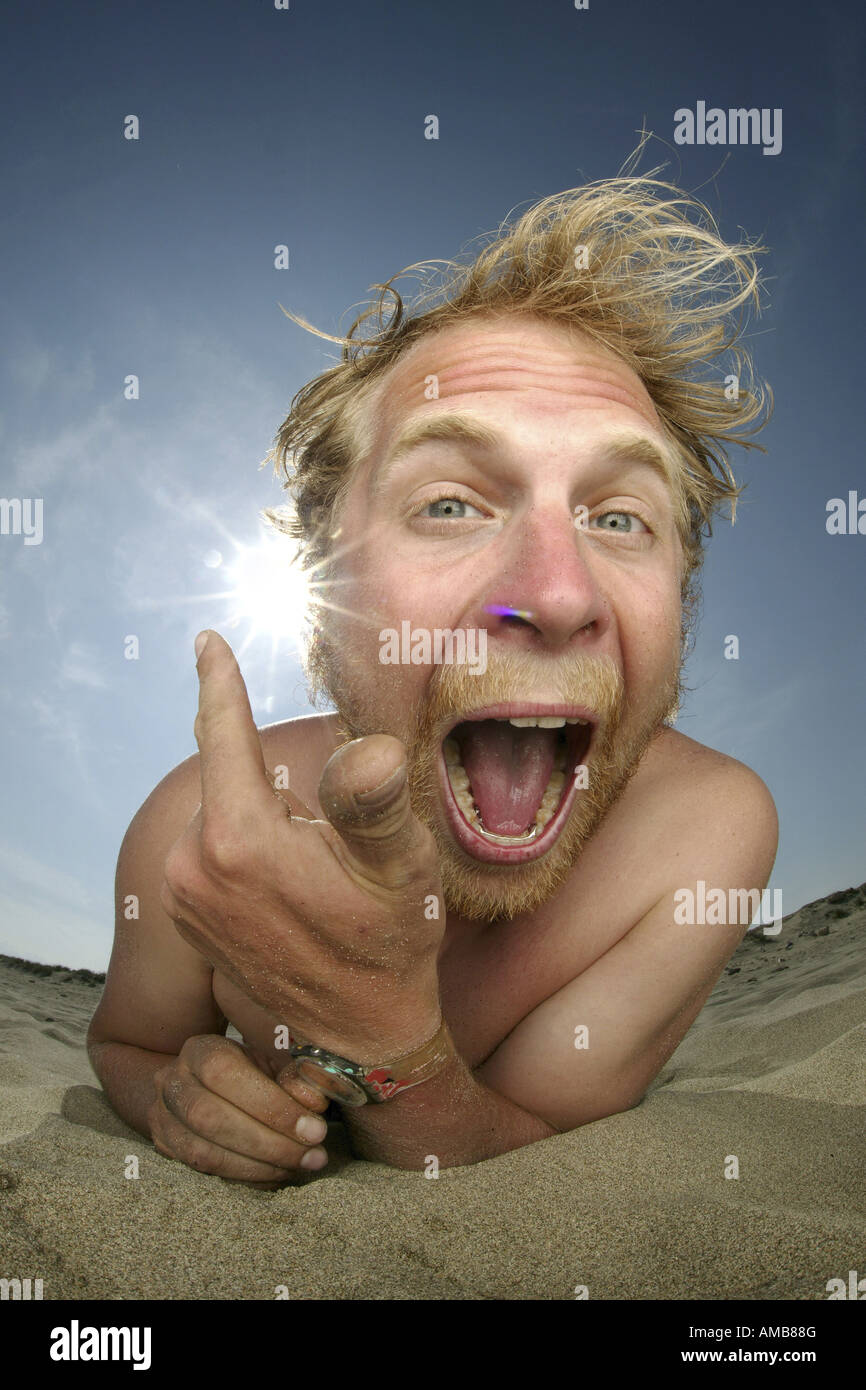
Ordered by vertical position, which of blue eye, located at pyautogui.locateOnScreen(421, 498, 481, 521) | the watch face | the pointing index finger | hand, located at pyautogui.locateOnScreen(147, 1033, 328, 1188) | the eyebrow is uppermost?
the eyebrow

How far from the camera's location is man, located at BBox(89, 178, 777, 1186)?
135 centimetres

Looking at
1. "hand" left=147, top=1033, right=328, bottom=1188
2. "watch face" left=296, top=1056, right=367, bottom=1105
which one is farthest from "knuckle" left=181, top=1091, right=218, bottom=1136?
"watch face" left=296, top=1056, right=367, bottom=1105

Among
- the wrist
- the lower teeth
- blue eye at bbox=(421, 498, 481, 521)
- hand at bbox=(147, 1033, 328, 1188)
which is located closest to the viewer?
the wrist

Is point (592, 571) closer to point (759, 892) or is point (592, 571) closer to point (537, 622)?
point (537, 622)

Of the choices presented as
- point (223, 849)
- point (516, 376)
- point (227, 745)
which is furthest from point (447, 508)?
point (223, 849)

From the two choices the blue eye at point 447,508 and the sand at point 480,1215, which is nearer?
the sand at point 480,1215

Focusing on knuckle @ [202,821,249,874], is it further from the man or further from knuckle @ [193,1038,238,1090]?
knuckle @ [193,1038,238,1090]

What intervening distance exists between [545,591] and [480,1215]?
1.15m

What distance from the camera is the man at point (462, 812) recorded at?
1.35 meters

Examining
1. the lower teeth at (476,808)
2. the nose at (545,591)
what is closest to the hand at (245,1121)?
the lower teeth at (476,808)

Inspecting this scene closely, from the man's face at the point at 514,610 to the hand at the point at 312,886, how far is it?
52cm

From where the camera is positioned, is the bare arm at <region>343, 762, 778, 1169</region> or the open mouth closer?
the bare arm at <region>343, 762, 778, 1169</region>

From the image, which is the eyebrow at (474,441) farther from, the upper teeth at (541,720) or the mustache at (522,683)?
the upper teeth at (541,720)

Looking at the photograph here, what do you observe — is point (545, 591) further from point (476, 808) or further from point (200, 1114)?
point (200, 1114)
